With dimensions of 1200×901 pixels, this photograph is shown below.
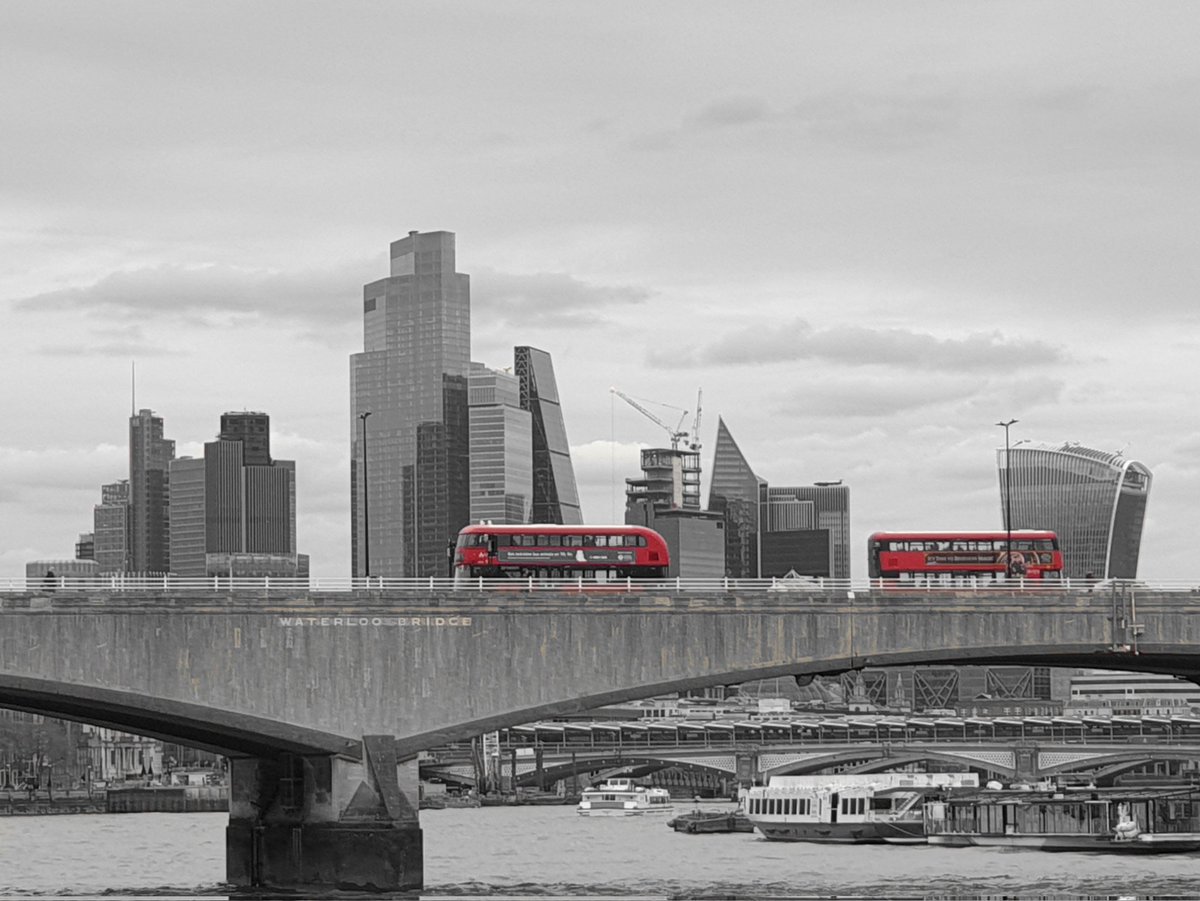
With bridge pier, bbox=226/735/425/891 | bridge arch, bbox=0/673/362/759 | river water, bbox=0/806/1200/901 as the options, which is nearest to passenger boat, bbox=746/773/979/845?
river water, bbox=0/806/1200/901

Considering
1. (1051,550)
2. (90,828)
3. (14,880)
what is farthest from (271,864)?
(90,828)

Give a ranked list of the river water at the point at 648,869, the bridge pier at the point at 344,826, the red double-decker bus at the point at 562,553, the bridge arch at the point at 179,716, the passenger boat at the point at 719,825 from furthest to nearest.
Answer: the passenger boat at the point at 719,825 → the red double-decker bus at the point at 562,553 → the river water at the point at 648,869 → the bridge pier at the point at 344,826 → the bridge arch at the point at 179,716

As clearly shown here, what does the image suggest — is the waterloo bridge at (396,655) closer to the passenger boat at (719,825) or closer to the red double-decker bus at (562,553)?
the red double-decker bus at (562,553)

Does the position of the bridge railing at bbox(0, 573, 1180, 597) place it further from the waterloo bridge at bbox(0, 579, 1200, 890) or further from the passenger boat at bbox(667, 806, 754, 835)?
the passenger boat at bbox(667, 806, 754, 835)

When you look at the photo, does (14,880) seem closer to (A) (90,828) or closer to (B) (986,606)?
(B) (986,606)

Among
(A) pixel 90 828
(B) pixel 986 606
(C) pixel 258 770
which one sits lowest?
(A) pixel 90 828

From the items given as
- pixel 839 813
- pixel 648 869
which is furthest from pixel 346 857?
pixel 839 813

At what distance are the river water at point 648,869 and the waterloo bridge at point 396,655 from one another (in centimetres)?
598

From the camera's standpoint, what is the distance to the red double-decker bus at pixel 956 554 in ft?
385

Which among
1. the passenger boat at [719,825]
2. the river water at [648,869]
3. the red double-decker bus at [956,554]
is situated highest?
the red double-decker bus at [956,554]

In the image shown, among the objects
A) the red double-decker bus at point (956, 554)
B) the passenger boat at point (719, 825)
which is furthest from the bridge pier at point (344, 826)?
the passenger boat at point (719, 825)

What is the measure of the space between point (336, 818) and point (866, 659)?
23616 millimetres

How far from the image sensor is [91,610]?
83312mm

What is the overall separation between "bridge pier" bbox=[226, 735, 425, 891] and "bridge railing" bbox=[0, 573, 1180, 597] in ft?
23.7
